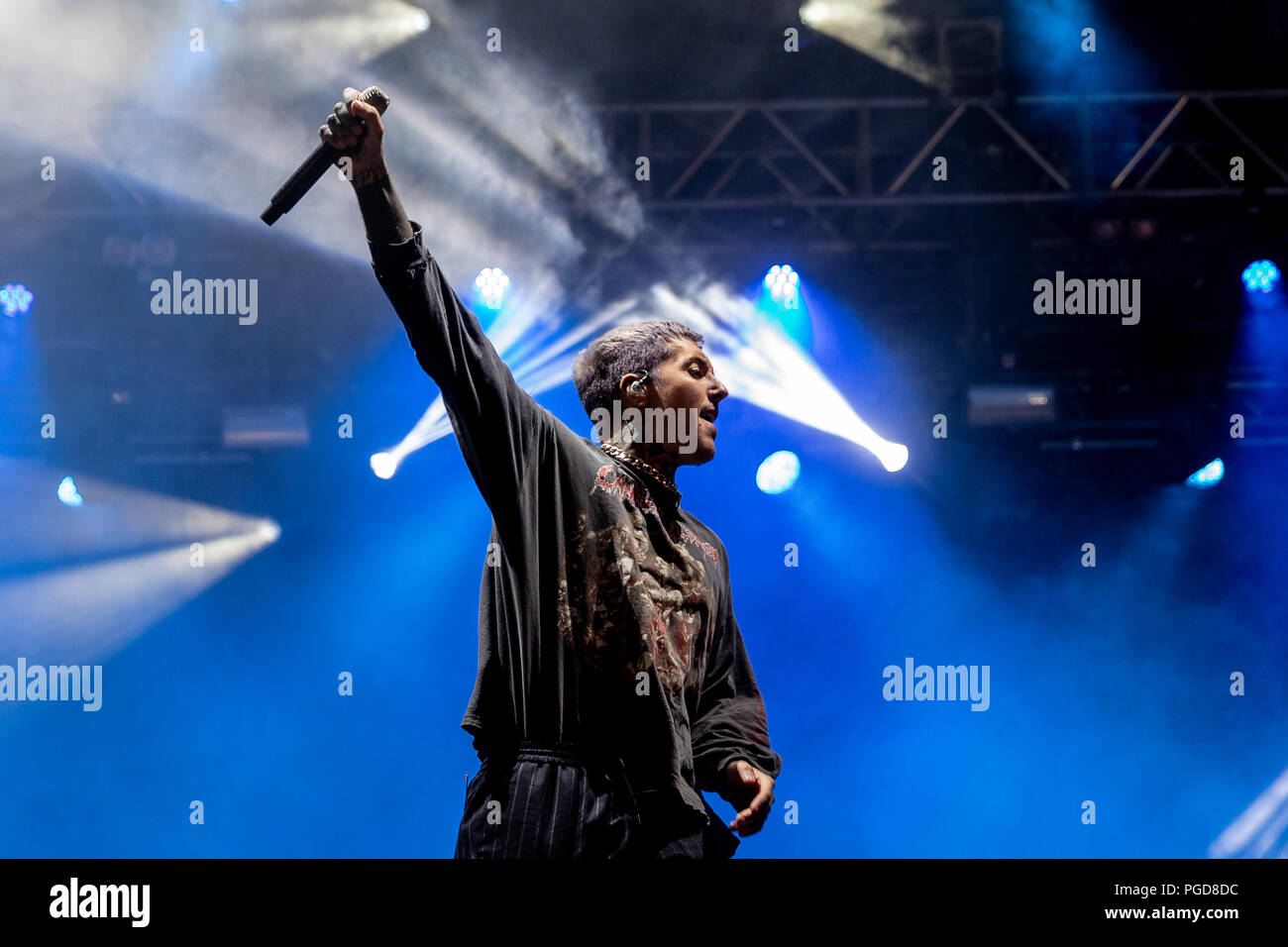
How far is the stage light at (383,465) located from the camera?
17.1ft

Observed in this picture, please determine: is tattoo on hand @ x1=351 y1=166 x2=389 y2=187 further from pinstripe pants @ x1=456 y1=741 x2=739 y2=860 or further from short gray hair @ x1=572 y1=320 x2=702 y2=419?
pinstripe pants @ x1=456 y1=741 x2=739 y2=860

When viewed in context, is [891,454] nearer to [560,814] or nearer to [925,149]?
[925,149]

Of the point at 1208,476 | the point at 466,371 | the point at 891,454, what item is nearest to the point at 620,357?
the point at 466,371

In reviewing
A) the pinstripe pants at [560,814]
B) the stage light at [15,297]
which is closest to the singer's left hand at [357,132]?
the pinstripe pants at [560,814]

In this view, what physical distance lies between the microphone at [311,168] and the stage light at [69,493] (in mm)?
4174

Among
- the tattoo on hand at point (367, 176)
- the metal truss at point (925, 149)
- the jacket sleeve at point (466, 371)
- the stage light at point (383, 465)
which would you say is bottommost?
the stage light at point (383, 465)

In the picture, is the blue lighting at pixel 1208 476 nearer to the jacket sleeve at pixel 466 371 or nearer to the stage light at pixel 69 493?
the jacket sleeve at pixel 466 371

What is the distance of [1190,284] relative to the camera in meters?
5.18

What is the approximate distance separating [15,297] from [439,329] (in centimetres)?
429

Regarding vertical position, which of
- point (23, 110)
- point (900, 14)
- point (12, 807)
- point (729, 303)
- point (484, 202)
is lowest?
point (12, 807)

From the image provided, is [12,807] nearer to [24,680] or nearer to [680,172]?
[24,680]

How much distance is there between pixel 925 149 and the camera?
4.70 m

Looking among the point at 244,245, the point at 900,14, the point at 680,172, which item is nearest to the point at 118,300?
the point at 244,245

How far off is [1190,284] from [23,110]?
5.22 m
